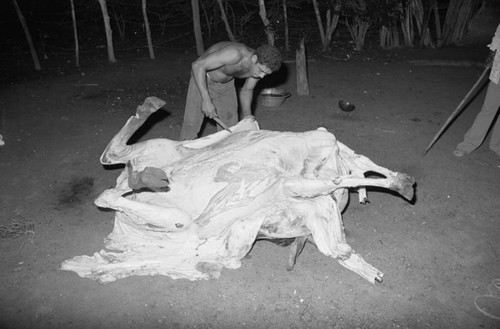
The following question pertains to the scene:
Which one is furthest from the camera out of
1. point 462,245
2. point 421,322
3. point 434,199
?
point 434,199

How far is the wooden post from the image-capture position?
21.2ft

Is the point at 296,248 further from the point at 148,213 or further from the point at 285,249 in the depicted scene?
the point at 148,213

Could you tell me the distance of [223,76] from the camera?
13.4 feet

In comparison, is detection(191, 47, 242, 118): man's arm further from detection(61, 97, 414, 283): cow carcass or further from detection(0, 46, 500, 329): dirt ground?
detection(0, 46, 500, 329): dirt ground

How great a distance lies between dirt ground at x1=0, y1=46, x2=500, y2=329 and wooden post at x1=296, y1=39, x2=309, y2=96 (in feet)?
0.45

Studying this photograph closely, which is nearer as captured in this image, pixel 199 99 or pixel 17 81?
pixel 199 99

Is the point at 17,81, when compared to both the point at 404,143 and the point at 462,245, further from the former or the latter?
the point at 462,245

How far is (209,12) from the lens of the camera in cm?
1083

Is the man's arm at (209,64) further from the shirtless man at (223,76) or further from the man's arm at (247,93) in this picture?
the man's arm at (247,93)

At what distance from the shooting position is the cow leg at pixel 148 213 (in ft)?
9.29

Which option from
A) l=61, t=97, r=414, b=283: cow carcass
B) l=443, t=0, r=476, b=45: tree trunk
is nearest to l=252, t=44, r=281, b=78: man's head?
l=61, t=97, r=414, b=283: cow carcass

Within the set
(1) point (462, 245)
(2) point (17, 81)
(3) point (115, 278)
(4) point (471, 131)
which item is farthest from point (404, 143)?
(2) point (17, 81)

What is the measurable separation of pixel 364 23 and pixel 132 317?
319 inches

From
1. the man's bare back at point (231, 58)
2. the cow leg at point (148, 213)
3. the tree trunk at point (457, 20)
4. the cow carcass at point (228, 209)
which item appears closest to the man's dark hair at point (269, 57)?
the man's bare back at point (231, 58)
